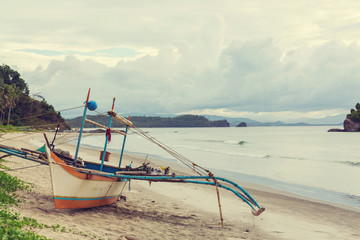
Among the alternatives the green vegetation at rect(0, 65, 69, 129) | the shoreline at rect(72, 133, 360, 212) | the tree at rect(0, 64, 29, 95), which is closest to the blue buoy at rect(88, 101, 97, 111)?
the shoreline at rect(72, 133, 360, 212)

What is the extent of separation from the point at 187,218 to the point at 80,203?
13.2 feet

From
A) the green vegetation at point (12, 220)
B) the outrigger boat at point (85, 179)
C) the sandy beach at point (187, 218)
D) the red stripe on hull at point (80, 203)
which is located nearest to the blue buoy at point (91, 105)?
the outrigger boat at point (85, 179)

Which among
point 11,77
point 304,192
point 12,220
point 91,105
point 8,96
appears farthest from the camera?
point 11,77

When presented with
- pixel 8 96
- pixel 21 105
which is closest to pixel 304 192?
pixel 8 96

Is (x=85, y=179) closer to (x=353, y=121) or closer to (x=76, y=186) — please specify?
(x=76, y=186)

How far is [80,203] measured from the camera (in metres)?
10.4

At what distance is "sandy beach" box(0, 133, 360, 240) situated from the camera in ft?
29.5

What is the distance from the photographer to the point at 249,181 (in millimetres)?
21984

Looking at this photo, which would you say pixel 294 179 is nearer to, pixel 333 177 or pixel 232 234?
pixel 333 177

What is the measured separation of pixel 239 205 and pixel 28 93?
92.6 m

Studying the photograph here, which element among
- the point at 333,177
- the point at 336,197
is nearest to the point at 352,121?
the point at 333,177

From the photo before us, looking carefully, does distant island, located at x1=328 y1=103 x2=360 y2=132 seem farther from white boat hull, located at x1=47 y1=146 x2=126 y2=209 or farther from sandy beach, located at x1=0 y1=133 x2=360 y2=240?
white boat hull, located at x1=47 y1=146 x2=126 y2=209

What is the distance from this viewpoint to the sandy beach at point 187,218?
8992mm

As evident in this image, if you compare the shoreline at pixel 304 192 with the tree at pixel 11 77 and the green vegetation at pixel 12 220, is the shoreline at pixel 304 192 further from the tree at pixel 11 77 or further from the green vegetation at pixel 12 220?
the tree at pixel 11 77
